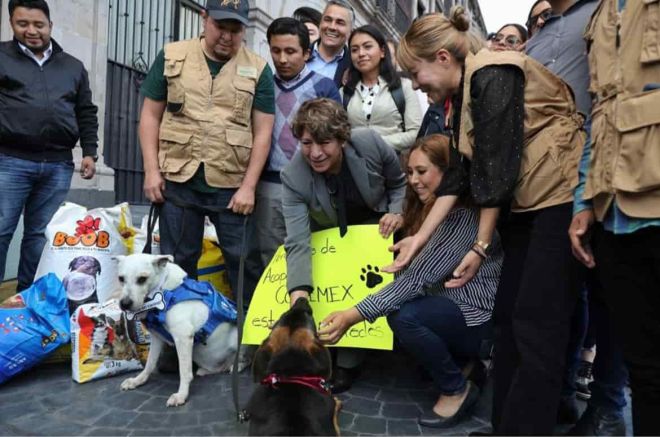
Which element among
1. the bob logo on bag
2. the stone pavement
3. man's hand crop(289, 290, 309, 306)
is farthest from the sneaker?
the bob logo on bag

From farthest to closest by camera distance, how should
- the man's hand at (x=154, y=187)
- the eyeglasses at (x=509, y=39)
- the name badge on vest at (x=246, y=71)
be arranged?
the eyeglasses at (x=509, y=39)
the name badge on vest at (x=246, y=71)
the man's hand at (x=154, y=187)

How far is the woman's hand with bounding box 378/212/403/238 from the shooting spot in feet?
9.96

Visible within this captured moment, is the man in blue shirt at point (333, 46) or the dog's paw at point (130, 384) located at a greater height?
the man in blue shirt at point (333, 46)

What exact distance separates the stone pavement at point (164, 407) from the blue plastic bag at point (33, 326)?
179mm

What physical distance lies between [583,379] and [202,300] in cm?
237

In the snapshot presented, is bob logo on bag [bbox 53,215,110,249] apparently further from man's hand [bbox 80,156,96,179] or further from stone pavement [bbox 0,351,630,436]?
stone pavement [bbox 0,351,630,436]

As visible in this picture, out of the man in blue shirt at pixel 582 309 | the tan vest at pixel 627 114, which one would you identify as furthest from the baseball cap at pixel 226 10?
the tan vest at pixel 627 114

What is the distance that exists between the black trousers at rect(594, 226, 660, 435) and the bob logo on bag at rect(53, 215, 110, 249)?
3265 mm

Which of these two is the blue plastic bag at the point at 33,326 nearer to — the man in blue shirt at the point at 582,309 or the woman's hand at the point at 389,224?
the woman's hand at the point at 389,224

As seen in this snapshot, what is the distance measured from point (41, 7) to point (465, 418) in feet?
13.5

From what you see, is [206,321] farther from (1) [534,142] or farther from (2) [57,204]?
(1) [534,142]

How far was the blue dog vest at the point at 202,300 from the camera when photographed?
9.83 feet

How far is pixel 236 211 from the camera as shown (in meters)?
3.31

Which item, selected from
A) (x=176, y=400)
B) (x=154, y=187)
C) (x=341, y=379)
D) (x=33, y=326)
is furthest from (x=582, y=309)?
(x=33, y=326)
